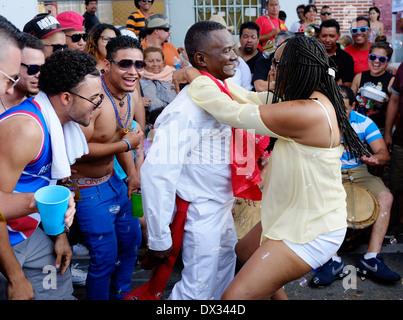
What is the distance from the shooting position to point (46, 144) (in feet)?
7.84

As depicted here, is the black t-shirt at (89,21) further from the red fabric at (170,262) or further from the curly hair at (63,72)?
the red fabric at (170,262)

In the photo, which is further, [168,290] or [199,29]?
[168,290]

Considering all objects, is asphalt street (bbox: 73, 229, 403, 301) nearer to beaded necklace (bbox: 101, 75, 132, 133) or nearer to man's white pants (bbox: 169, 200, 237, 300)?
man's white pants (bbox: 169, 200, 237, 300)

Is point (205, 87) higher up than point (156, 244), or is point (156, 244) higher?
point (205, 87)

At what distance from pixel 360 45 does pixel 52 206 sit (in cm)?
615

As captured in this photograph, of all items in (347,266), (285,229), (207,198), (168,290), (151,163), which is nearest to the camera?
(285,229)

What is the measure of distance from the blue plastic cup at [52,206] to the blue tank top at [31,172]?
1.00 feet

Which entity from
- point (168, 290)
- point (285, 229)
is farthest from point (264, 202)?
point (168, 290)

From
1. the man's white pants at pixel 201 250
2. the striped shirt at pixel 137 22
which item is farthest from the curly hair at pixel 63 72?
the striped shirt at pixel 137 22

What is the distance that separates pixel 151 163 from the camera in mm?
2568

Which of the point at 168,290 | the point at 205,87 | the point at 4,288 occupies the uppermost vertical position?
the point at 205,87

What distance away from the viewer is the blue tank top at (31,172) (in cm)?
235

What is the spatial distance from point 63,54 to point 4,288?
1338 millimetres
